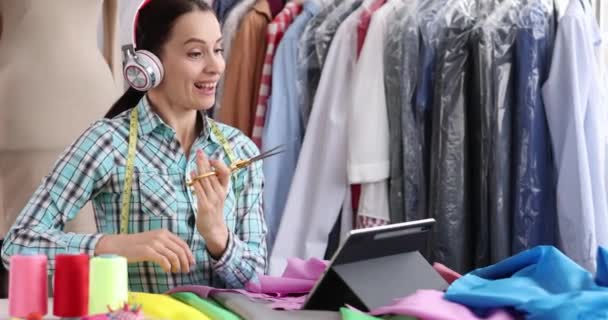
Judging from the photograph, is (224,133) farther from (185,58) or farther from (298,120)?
(298,120)

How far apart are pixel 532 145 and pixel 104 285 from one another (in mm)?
1450

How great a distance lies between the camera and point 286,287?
1.84m

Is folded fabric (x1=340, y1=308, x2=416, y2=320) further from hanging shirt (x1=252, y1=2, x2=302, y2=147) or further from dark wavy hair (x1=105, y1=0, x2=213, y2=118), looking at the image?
hanging shirt (x1=252, y1=2, x2=302, y2=147)

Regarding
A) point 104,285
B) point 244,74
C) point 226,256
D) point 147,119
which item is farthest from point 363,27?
point 104,285

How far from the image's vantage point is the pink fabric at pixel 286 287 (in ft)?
5.72

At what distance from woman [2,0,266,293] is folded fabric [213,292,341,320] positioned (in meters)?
0.26

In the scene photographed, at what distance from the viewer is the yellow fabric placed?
155 centimetres

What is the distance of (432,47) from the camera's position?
282 cm

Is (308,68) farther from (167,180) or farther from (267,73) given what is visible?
(167,180)

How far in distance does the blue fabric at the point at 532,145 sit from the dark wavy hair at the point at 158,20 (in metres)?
0.92

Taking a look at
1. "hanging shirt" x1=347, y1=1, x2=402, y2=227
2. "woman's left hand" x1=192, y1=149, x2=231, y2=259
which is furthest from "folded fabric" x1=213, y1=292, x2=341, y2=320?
"hanging shirt" x1=347, y1=1, x2=402, y2=227

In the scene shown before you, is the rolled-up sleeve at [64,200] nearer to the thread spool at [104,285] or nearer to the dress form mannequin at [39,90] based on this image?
the thread spool at [104,285]

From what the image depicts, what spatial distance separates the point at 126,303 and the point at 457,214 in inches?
54.8

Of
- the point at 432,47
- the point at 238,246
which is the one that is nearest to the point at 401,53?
the point at 432,47
